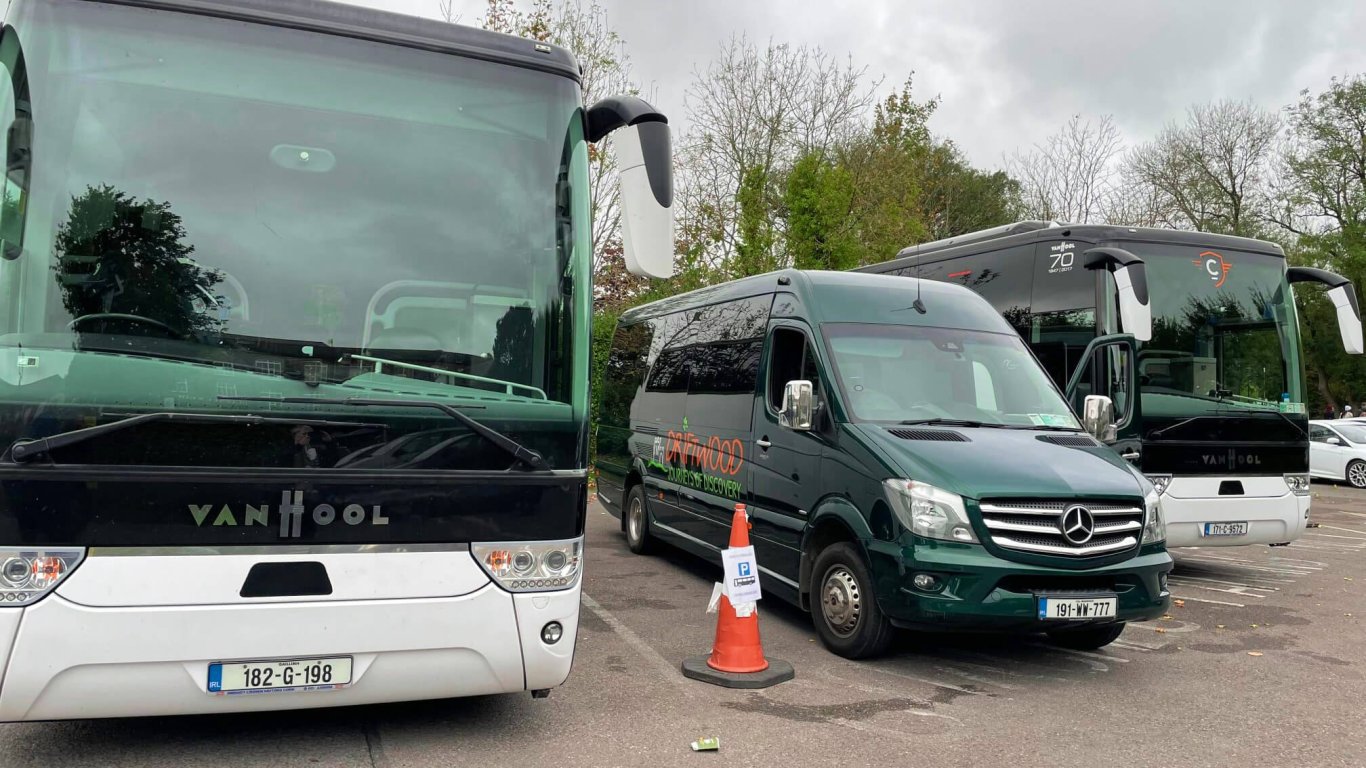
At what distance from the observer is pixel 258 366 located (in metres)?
4.04

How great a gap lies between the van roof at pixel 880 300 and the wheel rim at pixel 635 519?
122 inches

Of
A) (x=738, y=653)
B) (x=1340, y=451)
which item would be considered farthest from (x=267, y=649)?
(x=1340, y=451)

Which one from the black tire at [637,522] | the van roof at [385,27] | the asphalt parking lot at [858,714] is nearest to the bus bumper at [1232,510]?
the asphalt parking lot at [858,714]

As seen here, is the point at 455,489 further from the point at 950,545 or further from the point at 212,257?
the point at 950,545

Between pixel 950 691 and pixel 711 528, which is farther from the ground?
pixel 711 528

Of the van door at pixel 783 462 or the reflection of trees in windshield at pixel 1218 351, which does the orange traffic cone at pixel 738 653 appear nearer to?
the van door at pixel 783 462

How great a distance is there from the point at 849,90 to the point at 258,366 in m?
22.7

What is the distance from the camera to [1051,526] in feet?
19.2

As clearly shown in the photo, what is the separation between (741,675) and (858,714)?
0.76 meters

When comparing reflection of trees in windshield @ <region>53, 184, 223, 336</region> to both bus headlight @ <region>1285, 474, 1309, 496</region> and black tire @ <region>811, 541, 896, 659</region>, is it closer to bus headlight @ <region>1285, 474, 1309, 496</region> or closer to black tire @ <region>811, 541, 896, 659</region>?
black tire @ <region>811, 541, 896, 659</region>

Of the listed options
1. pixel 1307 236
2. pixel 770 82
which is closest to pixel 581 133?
pixel 770 82

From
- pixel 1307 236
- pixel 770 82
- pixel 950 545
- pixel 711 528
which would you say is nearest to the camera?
pixel 950 545

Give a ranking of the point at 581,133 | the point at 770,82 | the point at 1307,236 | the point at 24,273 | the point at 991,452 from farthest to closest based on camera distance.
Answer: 1. the point at 1307,236
2. the point at 770,82
3. the point at 991,452
4. the point at 581,133
5. the point at 24,273

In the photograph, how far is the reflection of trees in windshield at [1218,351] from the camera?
31.1 ft
